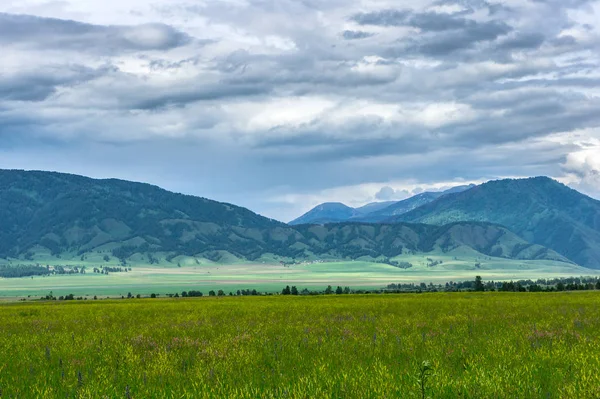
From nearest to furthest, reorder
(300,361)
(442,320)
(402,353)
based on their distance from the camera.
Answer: (300,361) → (402,353) → (442,320)

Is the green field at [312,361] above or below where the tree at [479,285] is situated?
above

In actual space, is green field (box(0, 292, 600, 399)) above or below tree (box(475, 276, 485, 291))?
above

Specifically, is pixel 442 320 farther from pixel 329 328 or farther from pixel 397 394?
pixel 397 394

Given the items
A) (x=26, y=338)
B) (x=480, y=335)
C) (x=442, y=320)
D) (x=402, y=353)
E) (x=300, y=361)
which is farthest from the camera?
(x=442, y=320)

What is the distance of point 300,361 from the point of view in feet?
A: 66.0

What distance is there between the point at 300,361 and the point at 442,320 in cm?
1639

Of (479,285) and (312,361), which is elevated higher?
(312,361)

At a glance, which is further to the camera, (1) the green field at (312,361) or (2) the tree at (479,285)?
(2) the tree at (479,285)

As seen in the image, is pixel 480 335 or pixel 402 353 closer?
pixel 402 353

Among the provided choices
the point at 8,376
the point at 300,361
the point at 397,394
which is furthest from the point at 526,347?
the point at 8,376

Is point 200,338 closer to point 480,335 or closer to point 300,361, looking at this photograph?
point 300,361

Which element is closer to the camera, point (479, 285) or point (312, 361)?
point (312, 361)

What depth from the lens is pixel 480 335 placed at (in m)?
26.6

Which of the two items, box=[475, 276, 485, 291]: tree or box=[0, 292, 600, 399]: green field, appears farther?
box=[475, 276, 485, 291]: tree
